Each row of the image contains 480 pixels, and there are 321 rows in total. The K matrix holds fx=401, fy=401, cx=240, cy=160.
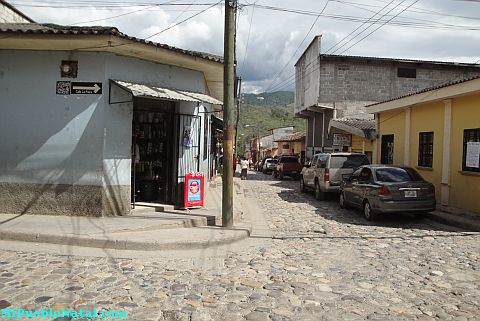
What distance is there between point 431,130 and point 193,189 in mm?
9095

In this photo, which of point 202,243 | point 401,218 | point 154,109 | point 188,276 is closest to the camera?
point 188,276

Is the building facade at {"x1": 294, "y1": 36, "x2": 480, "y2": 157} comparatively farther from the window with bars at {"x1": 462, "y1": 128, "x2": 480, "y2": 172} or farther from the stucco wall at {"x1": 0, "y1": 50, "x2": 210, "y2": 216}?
the stucco wall at {"x1": 0, "y1": 50, "x2": 210, "y2": 216}

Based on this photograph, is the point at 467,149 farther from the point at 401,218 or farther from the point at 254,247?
the point at 254,247

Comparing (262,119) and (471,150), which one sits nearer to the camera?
(471,150)

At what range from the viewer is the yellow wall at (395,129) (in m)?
Answer: 16.5

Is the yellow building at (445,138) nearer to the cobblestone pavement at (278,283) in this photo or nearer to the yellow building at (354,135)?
the yellow building at (354,135)

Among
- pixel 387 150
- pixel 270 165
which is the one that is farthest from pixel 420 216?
pixel 270 165

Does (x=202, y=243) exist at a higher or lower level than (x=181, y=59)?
lower

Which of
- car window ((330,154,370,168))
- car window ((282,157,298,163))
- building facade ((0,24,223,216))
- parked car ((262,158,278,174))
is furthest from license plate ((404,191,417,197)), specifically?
parked car ((262,158,278,174))

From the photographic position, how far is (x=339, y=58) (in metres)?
28.2

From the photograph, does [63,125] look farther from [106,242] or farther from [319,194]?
[319,194]

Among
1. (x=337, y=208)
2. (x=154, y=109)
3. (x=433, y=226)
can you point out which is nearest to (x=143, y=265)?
(x=154, y=109)

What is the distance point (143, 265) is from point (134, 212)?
11.3 feet

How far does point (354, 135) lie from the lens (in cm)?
2430
